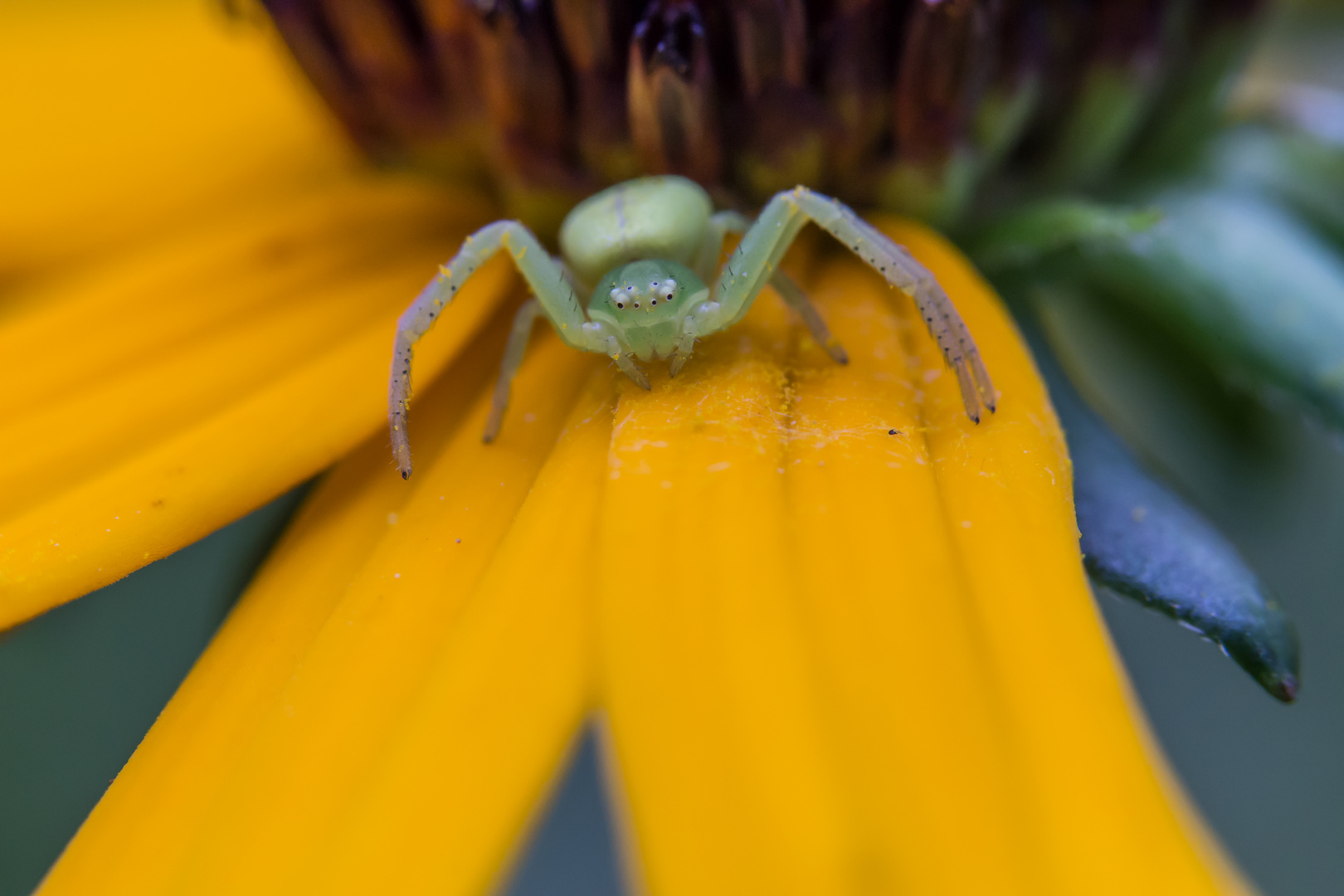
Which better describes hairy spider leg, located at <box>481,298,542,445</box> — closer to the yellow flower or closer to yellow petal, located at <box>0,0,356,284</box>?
the yellow flower

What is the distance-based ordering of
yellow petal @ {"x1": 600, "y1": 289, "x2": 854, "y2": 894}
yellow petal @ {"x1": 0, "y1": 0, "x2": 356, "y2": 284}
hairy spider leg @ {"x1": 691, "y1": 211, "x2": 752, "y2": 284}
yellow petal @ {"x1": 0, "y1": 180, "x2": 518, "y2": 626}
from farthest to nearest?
yellow petal @ {"x1": 0, "y1": 0, "x2": 356, "y2": 284} < hairy spider leg @ {"x1": 691, "y1": 211, "x2": 752, "y2": 284} < yellow petal @ {"x1": 0, "y1": 180, "x2": 518, "y2": 626} < yellow petal @ {"x1": 600, "y1": 289, "x2": 854, "y2": 894}

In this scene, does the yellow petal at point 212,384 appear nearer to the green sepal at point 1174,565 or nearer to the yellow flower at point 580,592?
the yellow flower at point 580,592

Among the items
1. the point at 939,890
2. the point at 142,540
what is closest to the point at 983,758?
the point at 939,890

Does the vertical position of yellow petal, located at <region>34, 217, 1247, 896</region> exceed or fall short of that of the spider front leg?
it falls short

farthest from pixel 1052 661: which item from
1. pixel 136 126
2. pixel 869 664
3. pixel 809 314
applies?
pixel 136 126

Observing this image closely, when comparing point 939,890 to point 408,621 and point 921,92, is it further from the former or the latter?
point 921,92

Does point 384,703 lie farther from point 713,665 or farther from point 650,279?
point 650,279

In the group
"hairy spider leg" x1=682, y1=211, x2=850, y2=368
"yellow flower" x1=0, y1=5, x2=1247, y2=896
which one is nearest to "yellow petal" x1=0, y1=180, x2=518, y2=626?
"yellow flower" x1=0, y1=5, x2=1247, y2=896

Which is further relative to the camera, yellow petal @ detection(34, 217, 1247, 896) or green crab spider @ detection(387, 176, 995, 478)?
green crab spider @ detection(387, 176, 995, 478)
